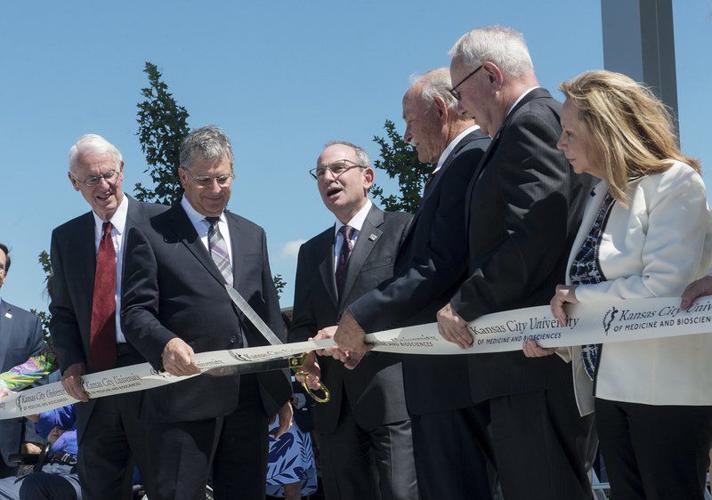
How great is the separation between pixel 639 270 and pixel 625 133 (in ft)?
1.54

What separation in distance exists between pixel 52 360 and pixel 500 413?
13.5 feet

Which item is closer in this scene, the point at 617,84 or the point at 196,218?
the point at 617,84

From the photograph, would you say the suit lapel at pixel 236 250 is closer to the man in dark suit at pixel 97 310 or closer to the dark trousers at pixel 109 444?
the man in dark suit at pixel 97 310

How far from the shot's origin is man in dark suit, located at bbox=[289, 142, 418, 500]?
4.99 metres

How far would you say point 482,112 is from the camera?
4074 millimetres

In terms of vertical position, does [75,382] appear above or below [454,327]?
below

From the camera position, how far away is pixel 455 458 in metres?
4.00

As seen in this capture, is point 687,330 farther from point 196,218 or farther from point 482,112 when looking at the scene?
point 196,218

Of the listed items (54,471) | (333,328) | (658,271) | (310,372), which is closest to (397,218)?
(333,328)

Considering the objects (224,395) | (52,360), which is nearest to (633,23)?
(224,395)

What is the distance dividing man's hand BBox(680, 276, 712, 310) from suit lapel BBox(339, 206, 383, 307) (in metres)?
2.32

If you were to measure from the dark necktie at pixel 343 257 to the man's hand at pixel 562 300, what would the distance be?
1903 millimetres

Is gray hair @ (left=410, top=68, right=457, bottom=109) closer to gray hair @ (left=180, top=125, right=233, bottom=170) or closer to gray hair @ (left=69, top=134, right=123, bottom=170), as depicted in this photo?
gray hair @ (left=180, top=125, right=233, bottom=170)

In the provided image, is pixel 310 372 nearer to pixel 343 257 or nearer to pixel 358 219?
pixel 343 257
